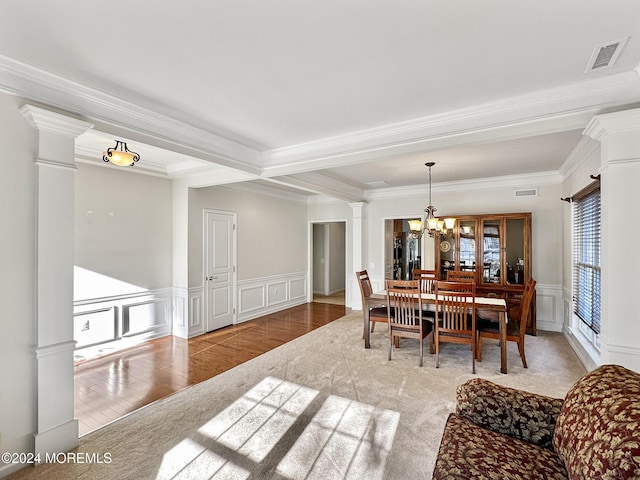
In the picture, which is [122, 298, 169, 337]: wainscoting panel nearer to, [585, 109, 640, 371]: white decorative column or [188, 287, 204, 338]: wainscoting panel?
[188, 287, 204, 338]: wainscoting panel

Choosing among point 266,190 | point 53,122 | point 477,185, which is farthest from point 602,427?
point 266,190

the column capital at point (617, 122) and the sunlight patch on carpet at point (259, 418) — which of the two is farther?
the sunlight patch on carpet at point (259, 418)

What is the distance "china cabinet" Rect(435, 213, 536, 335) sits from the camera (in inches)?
198

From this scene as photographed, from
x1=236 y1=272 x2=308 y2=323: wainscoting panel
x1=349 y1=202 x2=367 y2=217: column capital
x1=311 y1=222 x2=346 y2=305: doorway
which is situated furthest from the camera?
x1=311 y1=222 x2=346 y2=305: doorway

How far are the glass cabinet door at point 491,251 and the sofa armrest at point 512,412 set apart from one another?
3.88 metres

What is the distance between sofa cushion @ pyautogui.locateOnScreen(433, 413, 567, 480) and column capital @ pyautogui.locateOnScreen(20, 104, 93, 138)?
305 cm

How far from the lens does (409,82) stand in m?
2.22

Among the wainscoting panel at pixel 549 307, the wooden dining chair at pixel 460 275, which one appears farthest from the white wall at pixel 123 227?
the wainscoting panel at pixel 549 307

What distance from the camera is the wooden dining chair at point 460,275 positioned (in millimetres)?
4938

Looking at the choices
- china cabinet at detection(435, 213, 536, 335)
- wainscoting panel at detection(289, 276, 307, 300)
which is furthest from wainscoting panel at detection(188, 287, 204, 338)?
china cabinet at detection(435, 213, 536, 335)

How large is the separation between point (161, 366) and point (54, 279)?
204 centimetres

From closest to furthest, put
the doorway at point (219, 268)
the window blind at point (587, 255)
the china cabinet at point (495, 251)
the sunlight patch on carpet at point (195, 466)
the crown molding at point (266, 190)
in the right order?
the sunlight patch on carpet at point (195, 466) → the window blind at point (587, 255) → the china cabinet at point (495, 251) → the doorway at point (219, 268) → the crown molding at point (266, 190)

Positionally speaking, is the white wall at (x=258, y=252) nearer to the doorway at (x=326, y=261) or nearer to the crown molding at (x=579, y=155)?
the doorway at (x=326, y=261)

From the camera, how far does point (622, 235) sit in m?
2.11
